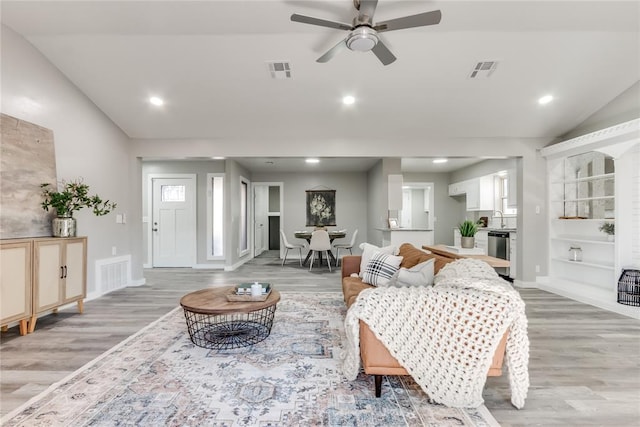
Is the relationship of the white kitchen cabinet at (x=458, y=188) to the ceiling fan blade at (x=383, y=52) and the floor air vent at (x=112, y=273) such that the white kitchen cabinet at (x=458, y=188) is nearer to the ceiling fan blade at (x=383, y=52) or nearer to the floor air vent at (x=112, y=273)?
the ceiling fan blade at (x=383, y=52)

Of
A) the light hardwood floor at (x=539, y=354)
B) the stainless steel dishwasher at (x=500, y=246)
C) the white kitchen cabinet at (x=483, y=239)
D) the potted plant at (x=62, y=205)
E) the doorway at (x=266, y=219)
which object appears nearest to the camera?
the light hardwood floor at (x=539, y=354)

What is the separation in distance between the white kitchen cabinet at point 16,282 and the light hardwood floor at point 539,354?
0.74 feet

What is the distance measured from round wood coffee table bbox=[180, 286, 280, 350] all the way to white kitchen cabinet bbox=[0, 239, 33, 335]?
145 centimetres

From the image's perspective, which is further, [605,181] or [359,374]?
[605,181]

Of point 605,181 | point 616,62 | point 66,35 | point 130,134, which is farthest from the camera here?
point 130,134

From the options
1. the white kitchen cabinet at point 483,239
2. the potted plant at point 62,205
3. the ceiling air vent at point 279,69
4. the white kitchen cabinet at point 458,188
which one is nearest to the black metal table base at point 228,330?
the potted plant at point 62,205

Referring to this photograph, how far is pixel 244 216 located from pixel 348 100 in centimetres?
452

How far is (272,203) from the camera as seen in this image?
1024 cm

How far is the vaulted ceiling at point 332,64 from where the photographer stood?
110 inches

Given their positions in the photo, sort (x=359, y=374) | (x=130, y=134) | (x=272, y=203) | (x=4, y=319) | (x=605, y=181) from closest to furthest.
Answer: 1. (x=359, y=374)
2. (x=4, y=319)
3. (x=605, y=181)
4. (x=130, y=134)
5. (x=272, y=203)

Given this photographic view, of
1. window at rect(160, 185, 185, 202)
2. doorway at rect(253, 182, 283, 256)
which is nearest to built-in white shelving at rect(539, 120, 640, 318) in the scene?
doorway at rect(253, 182, 283, 256)

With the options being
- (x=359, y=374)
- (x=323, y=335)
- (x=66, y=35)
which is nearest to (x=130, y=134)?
(x=66, y=35)

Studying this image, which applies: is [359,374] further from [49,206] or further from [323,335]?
[49,206]

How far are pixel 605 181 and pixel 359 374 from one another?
4394 millimetres
